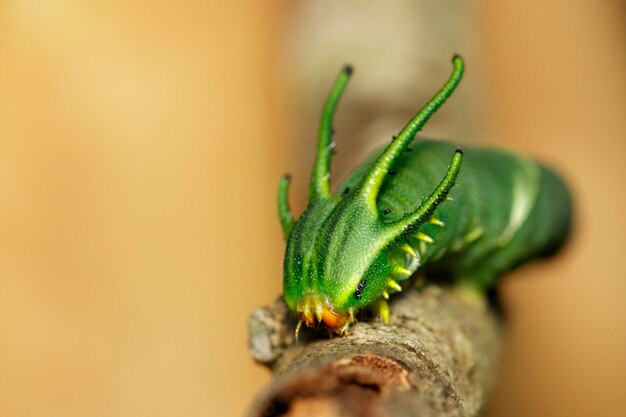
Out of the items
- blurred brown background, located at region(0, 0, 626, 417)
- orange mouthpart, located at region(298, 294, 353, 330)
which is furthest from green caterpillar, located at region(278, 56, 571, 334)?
blurred brown background, located at region(0, 0, 626, 417)

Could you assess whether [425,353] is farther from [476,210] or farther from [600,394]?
[600,394]

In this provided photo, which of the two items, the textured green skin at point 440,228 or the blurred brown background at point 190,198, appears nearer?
the textured green skin at point 440,228

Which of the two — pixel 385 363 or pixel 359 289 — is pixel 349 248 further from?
pixel 385 363

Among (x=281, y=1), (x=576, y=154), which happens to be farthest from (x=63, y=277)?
(x=576, y=154)

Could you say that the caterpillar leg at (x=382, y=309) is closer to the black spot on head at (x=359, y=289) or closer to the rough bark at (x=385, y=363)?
the rough bark at (x=385, y=363)

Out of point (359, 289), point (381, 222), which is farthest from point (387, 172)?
point (359, 289)

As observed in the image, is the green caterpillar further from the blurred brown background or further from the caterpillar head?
the blurred brown background

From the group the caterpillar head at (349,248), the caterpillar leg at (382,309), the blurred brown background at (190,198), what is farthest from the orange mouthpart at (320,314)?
the blurred brown background at (190,198)
